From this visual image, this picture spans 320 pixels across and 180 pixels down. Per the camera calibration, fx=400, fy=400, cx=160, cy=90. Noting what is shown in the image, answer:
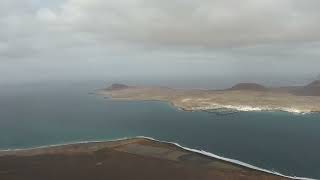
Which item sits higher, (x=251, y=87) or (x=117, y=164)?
(x=251, y=87)

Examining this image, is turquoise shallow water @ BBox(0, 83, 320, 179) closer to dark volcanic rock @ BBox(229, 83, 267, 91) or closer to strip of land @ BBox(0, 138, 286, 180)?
strip of land @ BBox(0, 138, 286, 180)

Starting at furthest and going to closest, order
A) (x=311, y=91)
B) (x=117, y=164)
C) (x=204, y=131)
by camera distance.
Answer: (x=311, y=91) → (x=204, y=131) → (x=117, y=164)

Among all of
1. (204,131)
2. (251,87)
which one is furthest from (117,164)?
(251,87)

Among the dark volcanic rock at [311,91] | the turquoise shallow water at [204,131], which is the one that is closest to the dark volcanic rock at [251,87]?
the dark volcanic rock at [311,91]

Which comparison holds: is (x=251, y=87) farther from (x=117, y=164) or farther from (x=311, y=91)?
(x=117, y=164)

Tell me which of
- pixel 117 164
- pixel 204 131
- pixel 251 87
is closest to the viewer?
pixel 117 164

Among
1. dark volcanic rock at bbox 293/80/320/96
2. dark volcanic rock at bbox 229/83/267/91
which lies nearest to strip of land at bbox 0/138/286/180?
dark volcanic rock at bbox 293/80/320/96

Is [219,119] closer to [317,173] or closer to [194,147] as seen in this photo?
[194,147]
